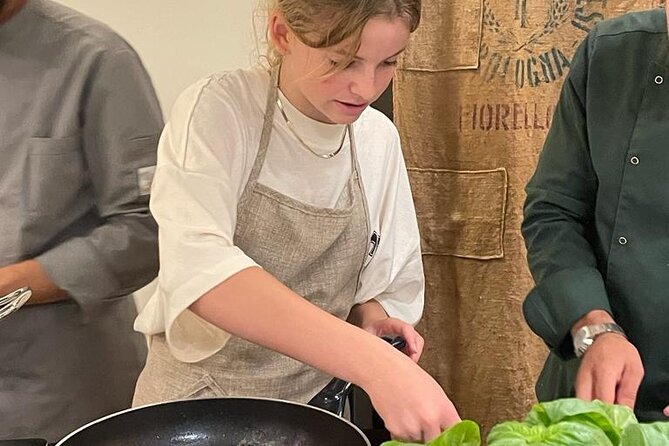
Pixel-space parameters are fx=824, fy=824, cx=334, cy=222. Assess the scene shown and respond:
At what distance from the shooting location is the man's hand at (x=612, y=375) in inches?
34.2

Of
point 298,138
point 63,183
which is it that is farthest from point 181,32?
point 298,138

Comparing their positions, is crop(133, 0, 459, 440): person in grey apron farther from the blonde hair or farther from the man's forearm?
the man's forearm

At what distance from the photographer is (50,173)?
1.17 metres

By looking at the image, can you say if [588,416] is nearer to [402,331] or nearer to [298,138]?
[402,331]

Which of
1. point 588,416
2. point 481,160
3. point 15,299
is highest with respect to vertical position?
point 588,416

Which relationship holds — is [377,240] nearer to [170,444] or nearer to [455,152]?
[170,444]

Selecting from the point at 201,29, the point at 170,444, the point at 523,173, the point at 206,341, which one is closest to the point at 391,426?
the point at 170,444

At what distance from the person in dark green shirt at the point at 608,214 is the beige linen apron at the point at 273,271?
26cm

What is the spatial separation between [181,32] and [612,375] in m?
1.41

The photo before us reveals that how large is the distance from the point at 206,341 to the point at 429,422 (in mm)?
367

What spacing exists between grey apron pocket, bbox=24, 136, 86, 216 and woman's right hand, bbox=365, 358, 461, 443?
651 millimetres

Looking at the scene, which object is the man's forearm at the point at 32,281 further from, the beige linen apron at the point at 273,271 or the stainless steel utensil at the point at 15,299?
the beige linen apron at the point at 273,271

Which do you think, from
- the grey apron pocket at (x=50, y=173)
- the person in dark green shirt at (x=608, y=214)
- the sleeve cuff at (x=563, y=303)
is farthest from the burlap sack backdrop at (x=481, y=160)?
the grey apron pocket at (x=50, y=173)

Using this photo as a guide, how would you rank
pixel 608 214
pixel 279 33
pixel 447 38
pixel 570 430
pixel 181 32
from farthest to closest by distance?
pixel 181 32
pixel 447 38
pixel 608 214
pixel 279 33
pixel 570 430
